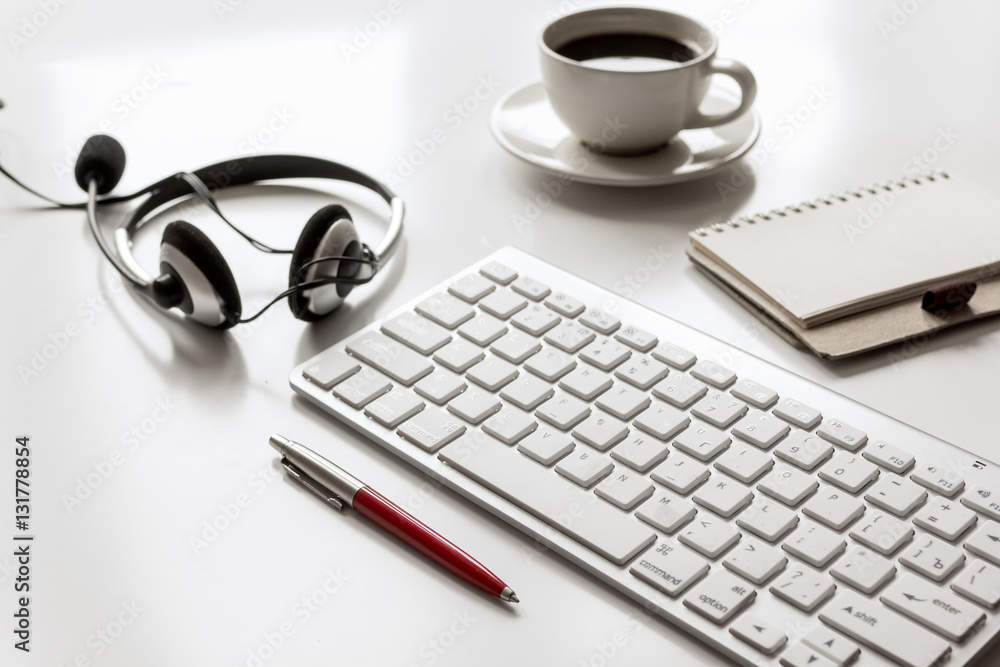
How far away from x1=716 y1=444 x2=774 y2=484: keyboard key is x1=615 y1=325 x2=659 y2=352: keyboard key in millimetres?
126

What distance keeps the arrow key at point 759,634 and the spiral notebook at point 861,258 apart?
276mm

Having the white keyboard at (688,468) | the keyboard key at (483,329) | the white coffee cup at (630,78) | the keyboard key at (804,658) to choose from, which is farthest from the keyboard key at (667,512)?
the white coffee cup at (630,78)

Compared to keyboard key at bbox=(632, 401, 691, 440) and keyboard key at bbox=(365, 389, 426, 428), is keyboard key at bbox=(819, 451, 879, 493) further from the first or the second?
keyboard key at bbox=(365, 389, 426, 428)

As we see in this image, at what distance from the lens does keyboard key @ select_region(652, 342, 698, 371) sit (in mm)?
714

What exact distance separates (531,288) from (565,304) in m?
0.03

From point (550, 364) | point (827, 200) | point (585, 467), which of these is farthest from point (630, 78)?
point (585, 467)

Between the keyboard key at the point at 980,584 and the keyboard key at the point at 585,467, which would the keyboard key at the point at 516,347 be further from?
the keyboard key at the point at 980,584

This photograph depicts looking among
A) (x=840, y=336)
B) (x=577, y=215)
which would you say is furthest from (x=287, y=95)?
(x=840, y=336)

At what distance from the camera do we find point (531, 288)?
801mm

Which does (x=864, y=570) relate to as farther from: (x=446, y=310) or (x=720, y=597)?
(x=446, y=310)

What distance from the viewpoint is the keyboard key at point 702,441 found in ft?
2.08

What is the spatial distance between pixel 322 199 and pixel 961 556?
0.68m

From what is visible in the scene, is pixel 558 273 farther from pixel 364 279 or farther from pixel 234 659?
pixel 234 659

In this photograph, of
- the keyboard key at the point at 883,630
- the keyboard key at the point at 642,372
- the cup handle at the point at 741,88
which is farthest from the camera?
the cup handle at the point at 741,88
